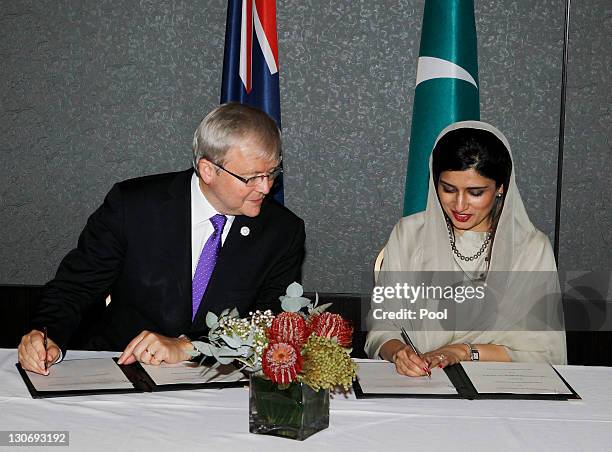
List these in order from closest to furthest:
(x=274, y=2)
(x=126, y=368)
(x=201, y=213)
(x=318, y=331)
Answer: (x=318, y=331)
(x=126, y=368)
(x=201, y=213)
(x=274, y=2)

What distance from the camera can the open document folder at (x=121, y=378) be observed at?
224cm

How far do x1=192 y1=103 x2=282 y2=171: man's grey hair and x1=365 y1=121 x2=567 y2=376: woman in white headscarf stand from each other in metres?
0.61

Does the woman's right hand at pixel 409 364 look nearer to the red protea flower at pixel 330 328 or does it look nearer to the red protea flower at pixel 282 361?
the red protea flower at pixel 330 328

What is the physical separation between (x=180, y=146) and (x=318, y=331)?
9.36ft

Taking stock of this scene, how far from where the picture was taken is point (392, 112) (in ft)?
14.8

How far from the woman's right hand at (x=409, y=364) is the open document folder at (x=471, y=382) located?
0.7 inches

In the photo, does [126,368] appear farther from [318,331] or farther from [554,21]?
[554,21]

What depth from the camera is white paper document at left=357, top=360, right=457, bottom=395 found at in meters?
2.28

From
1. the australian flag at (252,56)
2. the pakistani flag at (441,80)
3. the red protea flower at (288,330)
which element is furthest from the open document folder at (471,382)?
the australian flag at (252,56)

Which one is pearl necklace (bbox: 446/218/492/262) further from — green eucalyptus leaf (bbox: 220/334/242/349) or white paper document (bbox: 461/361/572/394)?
green eucalyptus leaf (bbox: 220/334/242/349)

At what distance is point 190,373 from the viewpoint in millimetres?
2377

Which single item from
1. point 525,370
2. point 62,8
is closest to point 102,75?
point 62,8

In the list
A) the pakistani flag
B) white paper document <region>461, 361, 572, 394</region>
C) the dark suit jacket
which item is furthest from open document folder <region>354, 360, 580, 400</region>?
the pakistani flag

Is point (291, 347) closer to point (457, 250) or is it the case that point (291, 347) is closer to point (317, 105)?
point (457, 250)
